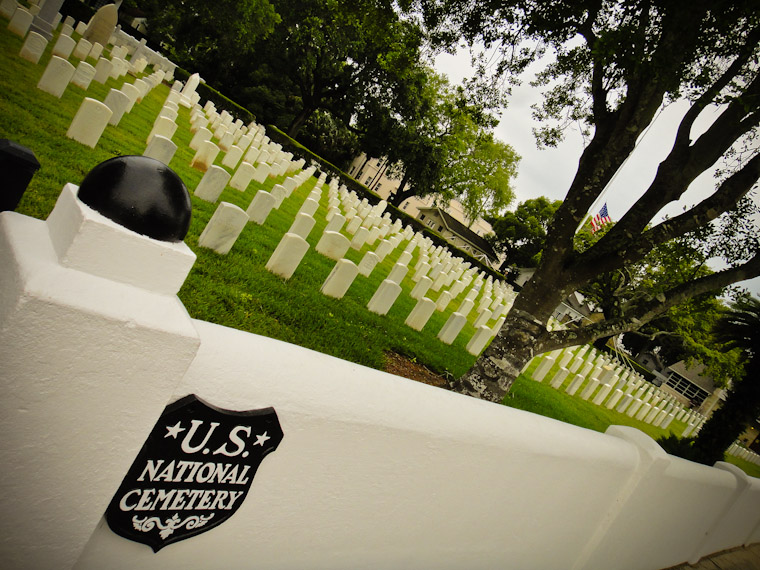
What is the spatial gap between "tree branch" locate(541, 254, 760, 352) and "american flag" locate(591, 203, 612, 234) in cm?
1763

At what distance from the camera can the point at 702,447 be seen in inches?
351

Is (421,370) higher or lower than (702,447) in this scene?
lower

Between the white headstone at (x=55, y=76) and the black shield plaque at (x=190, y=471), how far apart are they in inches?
340

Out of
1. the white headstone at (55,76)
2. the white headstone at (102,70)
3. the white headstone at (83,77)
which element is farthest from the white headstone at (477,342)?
the white headstone at (102,70)

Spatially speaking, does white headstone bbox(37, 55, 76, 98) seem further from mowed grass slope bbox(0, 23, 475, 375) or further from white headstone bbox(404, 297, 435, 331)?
white headstone bbox(404, 297, 435, 331)

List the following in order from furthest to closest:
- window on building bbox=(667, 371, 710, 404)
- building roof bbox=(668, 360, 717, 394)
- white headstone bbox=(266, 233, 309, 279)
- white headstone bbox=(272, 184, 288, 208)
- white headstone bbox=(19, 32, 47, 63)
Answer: window on building bbox=(667, 371, 710, 404) < building roof bbox=(668, 360, 717, 394) < white headstone bbox=(272, 184, 288, 208) < white headstone bbox=(19, 32, 47, 63) < white headstone bbox=(266, 233, 309, 279)

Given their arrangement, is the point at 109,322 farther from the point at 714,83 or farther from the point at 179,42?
the point at 179,42

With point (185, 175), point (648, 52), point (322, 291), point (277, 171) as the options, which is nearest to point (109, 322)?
point (648, 52)

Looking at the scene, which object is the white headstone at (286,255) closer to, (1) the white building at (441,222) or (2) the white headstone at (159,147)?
(2) the white headstone at (159,147)

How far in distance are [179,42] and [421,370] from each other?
35.4 m

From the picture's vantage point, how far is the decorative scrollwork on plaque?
137cm

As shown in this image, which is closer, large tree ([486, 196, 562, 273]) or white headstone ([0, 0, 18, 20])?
white headstone ([0, 0, 18, 20])

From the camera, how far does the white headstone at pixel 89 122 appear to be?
5766 mm

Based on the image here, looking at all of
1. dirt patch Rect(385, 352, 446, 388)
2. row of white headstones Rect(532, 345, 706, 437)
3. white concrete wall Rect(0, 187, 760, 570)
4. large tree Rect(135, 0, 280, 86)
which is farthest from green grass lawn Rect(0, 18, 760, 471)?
large tree Rect(135, 0, 280, 86)
